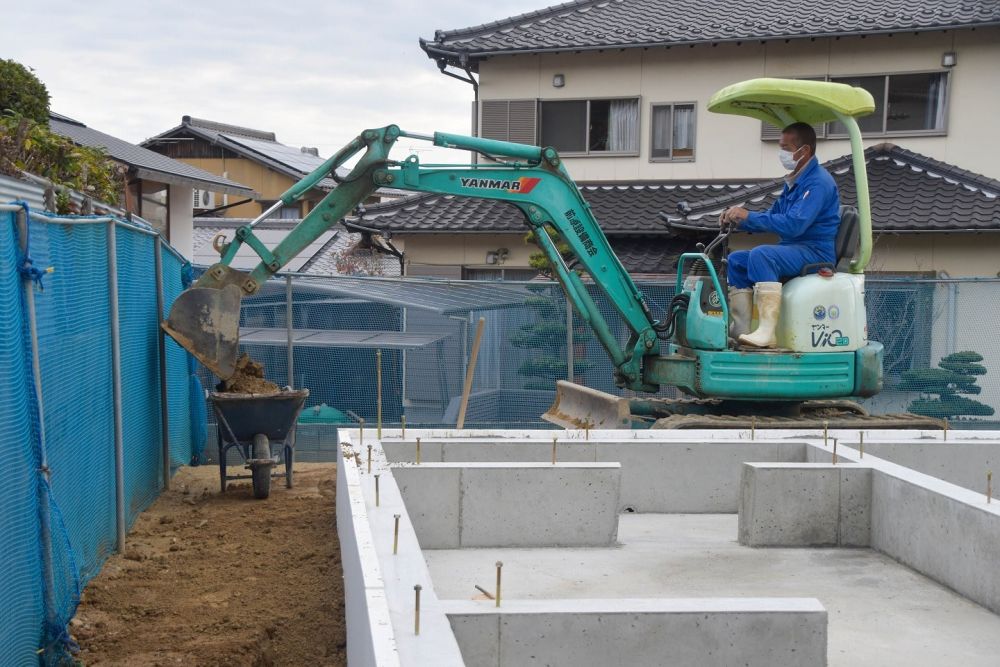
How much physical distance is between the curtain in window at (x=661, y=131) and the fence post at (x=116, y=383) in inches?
465

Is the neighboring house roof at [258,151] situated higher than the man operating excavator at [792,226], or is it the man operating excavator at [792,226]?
the neighboring house roof at [258,151]

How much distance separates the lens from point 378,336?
41.0 ft

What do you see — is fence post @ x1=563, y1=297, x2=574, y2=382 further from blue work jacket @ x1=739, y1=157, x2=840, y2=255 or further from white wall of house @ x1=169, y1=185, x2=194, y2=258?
white wall of house @ x1=169, y1=185, x2=194, y2=258

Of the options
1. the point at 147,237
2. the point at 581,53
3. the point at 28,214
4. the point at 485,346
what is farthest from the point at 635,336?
the point at 581,53

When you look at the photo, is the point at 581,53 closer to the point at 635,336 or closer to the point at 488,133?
the point at 488,133

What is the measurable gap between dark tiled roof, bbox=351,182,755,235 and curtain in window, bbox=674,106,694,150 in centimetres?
67

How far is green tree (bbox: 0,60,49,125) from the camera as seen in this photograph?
1277 centimetres

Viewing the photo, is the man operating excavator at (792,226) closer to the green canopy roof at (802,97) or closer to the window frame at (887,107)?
the green canopy roof at (802,97)

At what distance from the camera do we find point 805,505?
7719 mm

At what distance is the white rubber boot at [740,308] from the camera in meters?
10.2

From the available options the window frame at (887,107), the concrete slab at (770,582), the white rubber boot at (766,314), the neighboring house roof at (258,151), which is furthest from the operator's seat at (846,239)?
the neighboring house roof at (258,151)

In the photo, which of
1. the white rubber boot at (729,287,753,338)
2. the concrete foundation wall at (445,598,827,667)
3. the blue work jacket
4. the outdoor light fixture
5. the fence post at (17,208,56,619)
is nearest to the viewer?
the concrete foundation wall at (445,598,827,667)

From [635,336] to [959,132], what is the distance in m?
8.62

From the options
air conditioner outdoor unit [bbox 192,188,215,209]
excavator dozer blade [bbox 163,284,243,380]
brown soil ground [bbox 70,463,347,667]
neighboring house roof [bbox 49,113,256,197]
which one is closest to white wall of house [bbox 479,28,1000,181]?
neighboring house roof [bbox 49,113,256,197]
